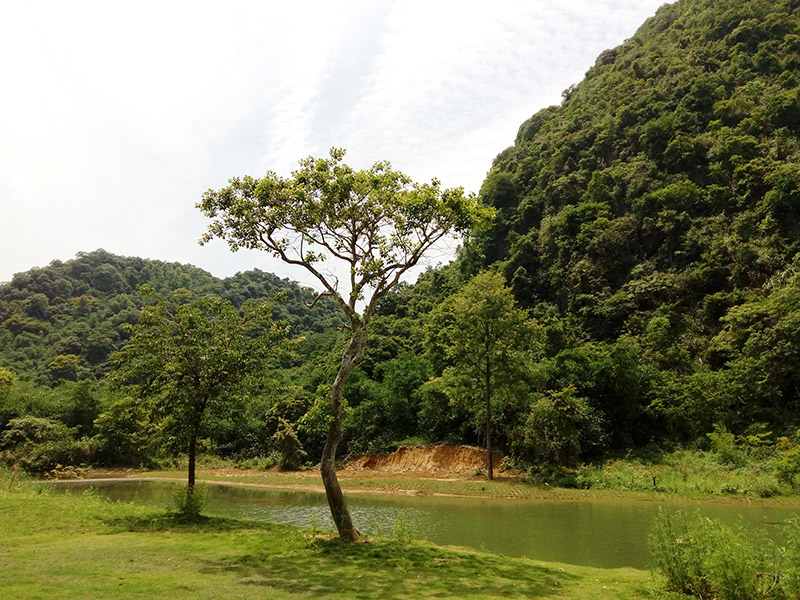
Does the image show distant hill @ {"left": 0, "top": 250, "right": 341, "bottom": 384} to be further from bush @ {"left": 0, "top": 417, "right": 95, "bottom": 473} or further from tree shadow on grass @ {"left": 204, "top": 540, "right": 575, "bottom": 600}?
tree shadow on grass @ {"left": 204, "top": 540, "right": 575, "bottom": 600}

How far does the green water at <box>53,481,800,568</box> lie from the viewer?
46.9 ft

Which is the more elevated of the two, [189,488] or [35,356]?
[35,356]

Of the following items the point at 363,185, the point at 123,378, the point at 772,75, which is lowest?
the point at 123,378

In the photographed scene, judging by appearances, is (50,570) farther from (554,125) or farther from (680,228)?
(554,125)

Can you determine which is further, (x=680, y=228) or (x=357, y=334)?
(x=680, y=228)

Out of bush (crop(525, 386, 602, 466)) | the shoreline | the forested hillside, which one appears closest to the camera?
the shoreline

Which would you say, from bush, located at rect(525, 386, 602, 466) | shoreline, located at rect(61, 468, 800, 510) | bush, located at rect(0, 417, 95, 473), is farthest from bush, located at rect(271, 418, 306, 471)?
bush, located at rect(525, 386, 602, 466)

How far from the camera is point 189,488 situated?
17.2m

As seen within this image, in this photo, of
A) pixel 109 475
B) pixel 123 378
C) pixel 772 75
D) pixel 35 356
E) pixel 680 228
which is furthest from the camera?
pixel 35 356

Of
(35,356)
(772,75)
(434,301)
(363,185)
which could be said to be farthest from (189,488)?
(35,356)

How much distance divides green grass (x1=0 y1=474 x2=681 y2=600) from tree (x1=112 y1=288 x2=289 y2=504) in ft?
12.9

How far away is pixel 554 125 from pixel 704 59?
24.0 m

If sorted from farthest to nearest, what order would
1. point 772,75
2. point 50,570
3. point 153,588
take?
point 772,75
point 50,570
point 153,588

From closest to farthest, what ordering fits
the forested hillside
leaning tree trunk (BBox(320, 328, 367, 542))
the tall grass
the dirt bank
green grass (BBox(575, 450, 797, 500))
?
the tall grass → leaning tree trunk (BBox(320, 328, 367, 542)) → green grass (BBox(575, 450, 797, 500)) → the forested hillside → the dirt bank
